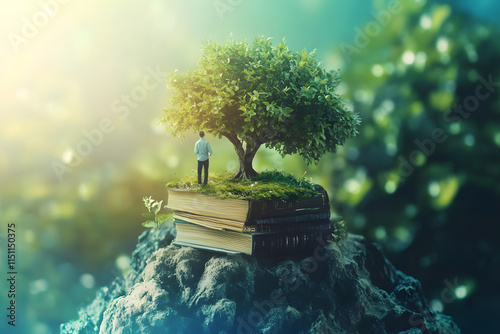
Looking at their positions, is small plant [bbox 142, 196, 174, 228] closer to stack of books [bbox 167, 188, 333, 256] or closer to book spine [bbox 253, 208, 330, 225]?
stack of books [bbox 167, 188, 333, 256]

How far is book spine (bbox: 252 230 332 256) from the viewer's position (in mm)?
2744

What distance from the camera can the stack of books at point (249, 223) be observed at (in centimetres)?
271

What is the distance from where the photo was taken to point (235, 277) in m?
2.71

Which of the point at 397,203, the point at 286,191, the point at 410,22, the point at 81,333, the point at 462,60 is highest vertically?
the point at 410,22

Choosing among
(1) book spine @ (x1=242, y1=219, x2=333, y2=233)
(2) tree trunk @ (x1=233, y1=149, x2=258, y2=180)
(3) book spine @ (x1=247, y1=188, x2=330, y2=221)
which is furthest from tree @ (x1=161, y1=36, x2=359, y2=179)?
(1) book spine @ (x1=242, y1=219, x2=333, y2=233)

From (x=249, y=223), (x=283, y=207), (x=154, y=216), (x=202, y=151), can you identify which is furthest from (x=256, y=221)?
(x=154, y=216)

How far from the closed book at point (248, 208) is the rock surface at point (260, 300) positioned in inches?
9.4

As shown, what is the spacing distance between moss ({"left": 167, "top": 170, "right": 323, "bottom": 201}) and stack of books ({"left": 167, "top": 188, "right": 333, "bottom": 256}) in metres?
0.03

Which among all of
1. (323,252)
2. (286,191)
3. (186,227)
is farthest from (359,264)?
(186,227)

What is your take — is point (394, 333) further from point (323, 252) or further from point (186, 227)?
point (186, 227)

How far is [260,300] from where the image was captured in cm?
274

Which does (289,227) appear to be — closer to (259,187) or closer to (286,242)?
(286,242)

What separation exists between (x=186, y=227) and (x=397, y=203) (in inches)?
76.7

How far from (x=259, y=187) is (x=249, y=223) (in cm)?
26
